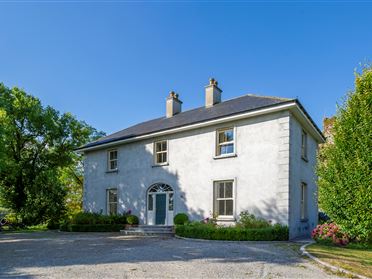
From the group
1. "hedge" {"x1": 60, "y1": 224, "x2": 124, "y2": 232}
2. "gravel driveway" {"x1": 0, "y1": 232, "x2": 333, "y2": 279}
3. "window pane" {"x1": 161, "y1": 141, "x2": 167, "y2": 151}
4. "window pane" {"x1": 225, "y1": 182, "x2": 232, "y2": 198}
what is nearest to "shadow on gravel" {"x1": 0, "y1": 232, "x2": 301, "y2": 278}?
"gravel driveway" {"x1": 0, "y1": 232, "x2": 333, "y2": 279}

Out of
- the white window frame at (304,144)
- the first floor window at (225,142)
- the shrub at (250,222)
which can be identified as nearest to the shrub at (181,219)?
the shrub at (250,222)

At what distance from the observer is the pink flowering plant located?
12.7 m

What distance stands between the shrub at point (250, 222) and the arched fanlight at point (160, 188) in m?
5.24

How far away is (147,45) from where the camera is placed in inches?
602

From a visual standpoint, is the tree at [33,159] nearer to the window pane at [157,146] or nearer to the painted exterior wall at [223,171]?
the painted exterior wall at [223,171]

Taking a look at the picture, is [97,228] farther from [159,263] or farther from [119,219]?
[159,263]

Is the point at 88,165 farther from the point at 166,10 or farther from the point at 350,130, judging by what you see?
the point at 350,130

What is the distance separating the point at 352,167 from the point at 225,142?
26.2 ft

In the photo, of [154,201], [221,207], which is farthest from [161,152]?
[221,207]

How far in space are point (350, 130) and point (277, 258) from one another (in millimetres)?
4540

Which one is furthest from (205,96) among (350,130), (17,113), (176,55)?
(17,113)

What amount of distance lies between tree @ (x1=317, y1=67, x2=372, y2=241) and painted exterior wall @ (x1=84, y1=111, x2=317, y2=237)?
4384mm

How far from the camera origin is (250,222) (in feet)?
49.4

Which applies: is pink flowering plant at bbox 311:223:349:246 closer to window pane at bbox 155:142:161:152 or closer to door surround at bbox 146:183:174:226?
door surround at bbox 146:183:174:226
